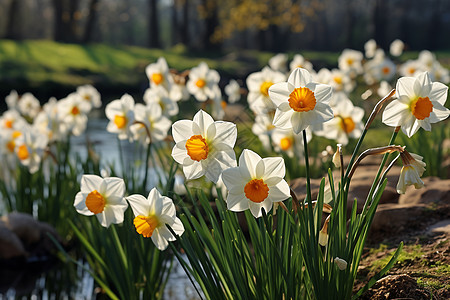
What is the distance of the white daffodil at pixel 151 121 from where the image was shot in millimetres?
3088

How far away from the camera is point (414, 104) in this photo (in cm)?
187

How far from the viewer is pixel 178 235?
2078mm

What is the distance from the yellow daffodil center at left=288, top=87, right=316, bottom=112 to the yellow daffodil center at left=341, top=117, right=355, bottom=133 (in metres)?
1.21

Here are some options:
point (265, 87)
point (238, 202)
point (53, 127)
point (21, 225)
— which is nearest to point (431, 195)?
point (265, 87)

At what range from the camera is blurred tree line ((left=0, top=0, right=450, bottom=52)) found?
21.1 metres

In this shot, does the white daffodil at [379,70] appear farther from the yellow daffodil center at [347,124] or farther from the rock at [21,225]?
the rock at [21,225]

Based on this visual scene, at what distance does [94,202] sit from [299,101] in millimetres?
846

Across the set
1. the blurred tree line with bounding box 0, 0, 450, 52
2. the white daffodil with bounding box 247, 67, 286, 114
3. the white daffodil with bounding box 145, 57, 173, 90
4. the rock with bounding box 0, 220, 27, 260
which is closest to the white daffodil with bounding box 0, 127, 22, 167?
the rock with bounding box 0, 220, 27, 260

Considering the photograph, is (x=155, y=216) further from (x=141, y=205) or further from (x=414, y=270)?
(x=414, y=270)

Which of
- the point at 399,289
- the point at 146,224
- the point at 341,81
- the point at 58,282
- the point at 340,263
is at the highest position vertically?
the point at 341,81

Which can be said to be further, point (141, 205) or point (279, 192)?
point (141, 205)

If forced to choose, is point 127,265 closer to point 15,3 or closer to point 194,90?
point 194,90

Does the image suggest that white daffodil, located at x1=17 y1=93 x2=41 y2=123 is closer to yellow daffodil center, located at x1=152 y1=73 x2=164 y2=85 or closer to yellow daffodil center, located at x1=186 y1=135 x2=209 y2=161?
yellow daffodil center, located at x1=152 y1=73 x2=164 y2=85

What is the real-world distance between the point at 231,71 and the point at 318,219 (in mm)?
18482
